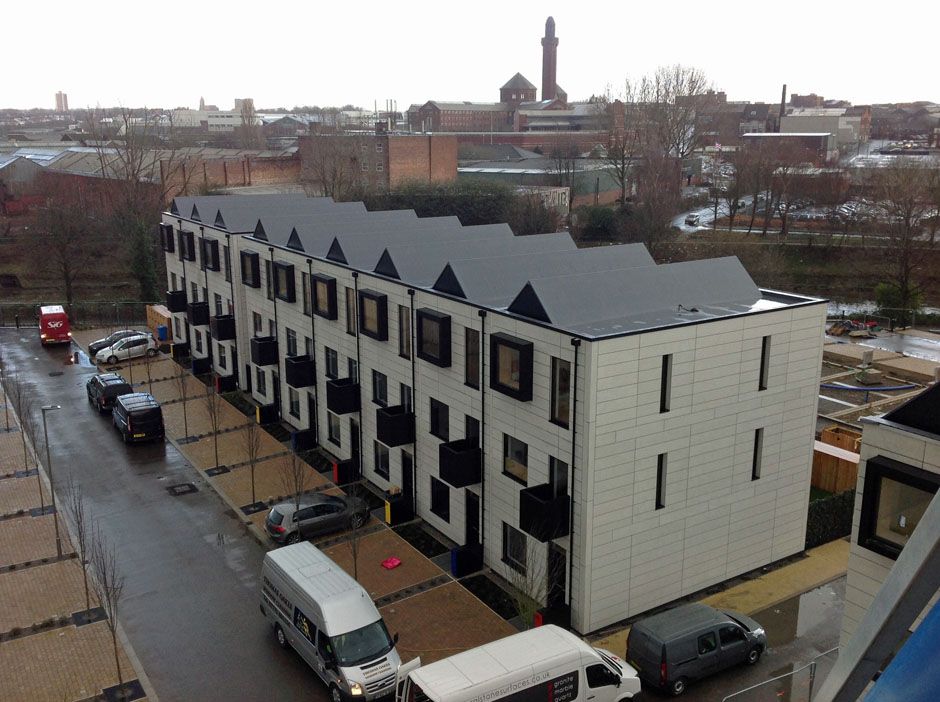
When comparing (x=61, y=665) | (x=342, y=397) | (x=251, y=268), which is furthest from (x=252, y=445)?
(x=251, y=268)

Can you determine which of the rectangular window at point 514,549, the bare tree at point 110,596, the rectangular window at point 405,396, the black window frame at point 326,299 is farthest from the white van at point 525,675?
the black window frame at point 326,299

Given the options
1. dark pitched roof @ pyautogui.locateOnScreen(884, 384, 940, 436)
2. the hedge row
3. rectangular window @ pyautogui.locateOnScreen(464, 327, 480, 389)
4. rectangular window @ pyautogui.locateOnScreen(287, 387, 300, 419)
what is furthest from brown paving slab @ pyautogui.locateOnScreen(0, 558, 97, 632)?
the hedge row

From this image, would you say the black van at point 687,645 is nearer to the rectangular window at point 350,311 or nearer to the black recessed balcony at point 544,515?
the black recessed balcony at point 544,515

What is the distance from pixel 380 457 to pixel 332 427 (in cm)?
357

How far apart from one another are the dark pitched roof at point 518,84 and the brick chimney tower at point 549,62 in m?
3.28

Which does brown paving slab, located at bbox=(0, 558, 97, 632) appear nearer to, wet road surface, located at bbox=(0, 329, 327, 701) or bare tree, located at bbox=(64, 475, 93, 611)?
bare tree, located at bbox=(64, 475, 93, 611)

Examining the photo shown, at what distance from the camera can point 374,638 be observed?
17875 mm

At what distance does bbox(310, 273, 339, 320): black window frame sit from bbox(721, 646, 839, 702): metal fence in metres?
18.3

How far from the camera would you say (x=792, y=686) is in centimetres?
1802

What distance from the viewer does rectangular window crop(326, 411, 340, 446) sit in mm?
30859

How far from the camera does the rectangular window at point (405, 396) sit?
26188mm

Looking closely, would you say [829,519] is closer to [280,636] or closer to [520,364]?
[520,364]

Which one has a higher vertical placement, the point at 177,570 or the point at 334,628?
the point at 334,628

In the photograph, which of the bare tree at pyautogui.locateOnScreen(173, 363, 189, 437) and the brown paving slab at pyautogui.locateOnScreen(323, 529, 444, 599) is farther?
the bare tree at pyautogui.locateOnScreen(173, 363, 189, 437)
